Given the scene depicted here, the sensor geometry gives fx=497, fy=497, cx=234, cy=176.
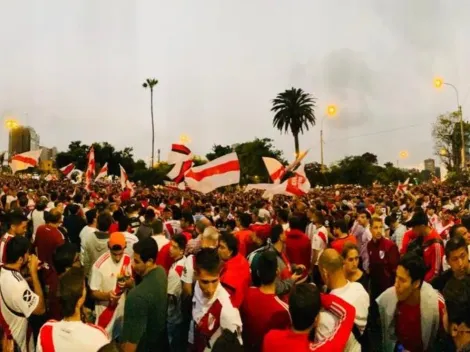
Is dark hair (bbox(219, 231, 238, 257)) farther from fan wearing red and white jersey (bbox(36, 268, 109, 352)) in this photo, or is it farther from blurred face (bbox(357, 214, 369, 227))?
blurred face (bbox(357, 214, 369, 227))

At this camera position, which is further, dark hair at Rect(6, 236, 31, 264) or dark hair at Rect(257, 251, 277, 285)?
dark hair at Rect(6, 236, 31, 264)

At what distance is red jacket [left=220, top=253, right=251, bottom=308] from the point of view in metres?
4.61

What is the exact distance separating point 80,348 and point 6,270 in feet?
5.71

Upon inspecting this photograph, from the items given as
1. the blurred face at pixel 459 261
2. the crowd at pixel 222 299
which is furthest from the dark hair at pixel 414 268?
the blurred face at pixel 459 261

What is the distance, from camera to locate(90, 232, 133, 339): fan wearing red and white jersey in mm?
5195

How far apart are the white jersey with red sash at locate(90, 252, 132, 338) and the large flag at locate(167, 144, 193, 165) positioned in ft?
34.8

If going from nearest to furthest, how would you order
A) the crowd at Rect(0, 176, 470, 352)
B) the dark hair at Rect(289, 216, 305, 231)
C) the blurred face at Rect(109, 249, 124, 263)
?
the crowd at Rect(0, 176, 470, 352), the blurred face at Rect(109, 249, 124, 263), the dark hair at Rect(289, 216, 305, 231)

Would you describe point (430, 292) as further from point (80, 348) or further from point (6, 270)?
point (6, 270)

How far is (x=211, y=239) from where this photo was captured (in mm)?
5707

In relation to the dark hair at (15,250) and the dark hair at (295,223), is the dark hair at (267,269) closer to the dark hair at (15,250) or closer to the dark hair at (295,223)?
the dark hair at (15,250)

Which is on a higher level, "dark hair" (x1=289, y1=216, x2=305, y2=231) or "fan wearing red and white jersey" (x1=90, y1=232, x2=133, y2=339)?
"dark hair" (x1=289, y1=216, x2=305, y2=231)

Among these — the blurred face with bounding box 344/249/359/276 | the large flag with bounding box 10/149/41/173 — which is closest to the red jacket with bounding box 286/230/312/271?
the blurred face with bounding box 344/249/359/276

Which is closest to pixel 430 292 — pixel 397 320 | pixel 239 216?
pixel 397 320

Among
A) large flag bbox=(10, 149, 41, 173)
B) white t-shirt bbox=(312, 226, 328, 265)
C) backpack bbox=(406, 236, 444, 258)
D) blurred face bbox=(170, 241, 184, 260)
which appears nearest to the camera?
blurred face bbox=(170, 241, 184, 260)
